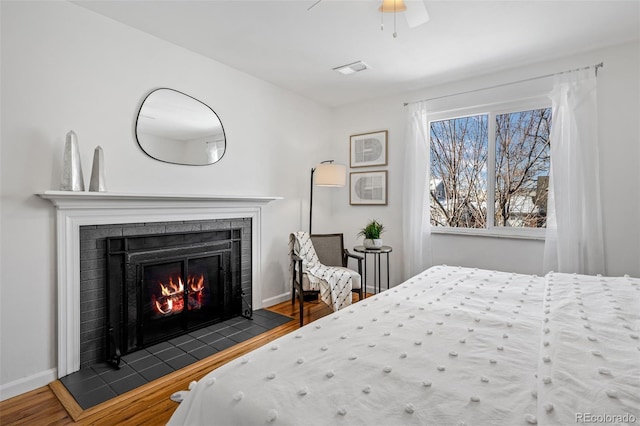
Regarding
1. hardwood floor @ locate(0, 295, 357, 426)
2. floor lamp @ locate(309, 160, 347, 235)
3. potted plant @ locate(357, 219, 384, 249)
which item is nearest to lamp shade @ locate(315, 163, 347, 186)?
floor lamp @ locate(309, 160, 347, 235)

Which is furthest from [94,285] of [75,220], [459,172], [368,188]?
[459,172]

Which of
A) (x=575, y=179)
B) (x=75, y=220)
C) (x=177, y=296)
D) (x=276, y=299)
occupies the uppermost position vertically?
(x=575, y=179)

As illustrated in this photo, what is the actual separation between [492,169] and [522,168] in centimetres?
28

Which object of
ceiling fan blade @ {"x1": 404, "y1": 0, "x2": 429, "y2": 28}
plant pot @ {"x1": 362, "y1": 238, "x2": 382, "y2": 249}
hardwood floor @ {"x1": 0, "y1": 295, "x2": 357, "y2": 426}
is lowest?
hardwood floor @ {"x1": 0, "y1": 295, "x2": 357, "y2": 426}

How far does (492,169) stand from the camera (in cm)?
371

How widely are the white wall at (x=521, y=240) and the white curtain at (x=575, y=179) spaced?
3.7 inches

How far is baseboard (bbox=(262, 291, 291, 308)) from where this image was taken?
3.88 metres

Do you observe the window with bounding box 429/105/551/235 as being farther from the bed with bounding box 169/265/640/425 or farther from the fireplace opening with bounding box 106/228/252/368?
the fireplace opening with bounding box 106/228/252/368

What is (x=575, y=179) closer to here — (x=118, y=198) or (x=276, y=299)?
(x=276, y=299)

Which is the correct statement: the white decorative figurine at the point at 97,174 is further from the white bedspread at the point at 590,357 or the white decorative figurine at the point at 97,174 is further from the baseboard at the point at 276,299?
the white bedspread at the point at 590,357

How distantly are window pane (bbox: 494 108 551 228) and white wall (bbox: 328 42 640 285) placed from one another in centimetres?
27

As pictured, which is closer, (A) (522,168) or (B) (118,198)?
(B) (118,198)

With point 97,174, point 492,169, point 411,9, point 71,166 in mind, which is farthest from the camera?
point 492,169

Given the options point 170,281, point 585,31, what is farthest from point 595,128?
point 170,281
